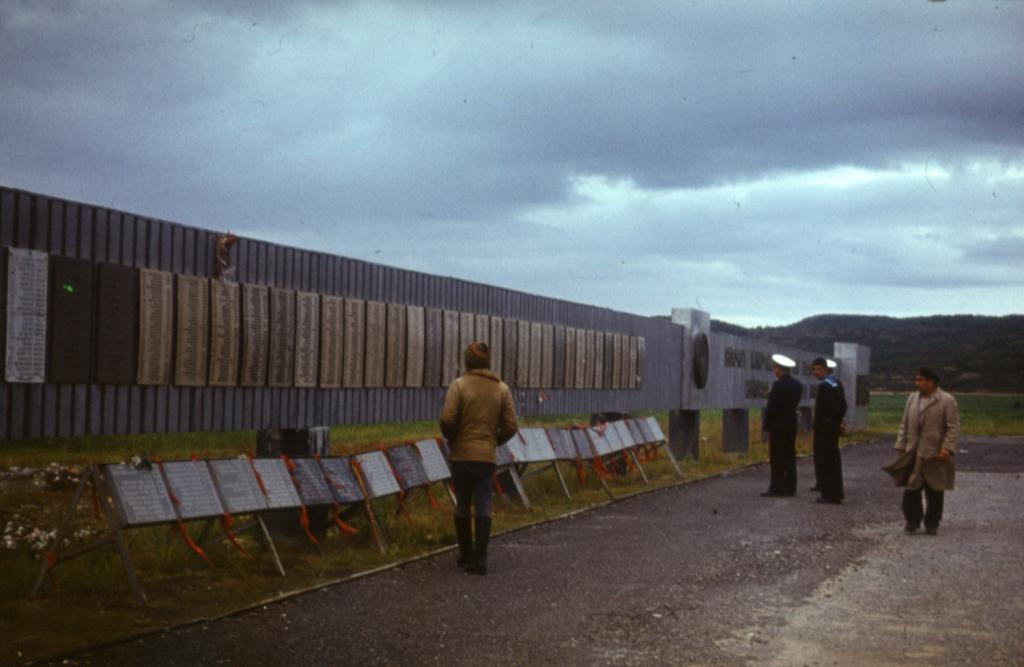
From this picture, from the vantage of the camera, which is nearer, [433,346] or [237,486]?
[237,486]

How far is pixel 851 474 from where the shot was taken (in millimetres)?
26438

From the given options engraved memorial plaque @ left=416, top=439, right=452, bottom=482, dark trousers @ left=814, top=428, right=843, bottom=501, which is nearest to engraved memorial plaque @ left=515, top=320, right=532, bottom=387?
dark trousers @ left=814, top=428, right=843, bottom=501

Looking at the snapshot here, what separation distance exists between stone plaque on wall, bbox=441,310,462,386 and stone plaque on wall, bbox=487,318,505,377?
128cm

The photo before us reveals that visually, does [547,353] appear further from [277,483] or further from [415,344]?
[277,483]

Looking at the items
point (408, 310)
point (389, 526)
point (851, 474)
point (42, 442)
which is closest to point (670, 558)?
point (389, 526)

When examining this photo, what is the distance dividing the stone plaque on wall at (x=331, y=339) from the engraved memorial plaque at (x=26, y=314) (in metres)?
4.38

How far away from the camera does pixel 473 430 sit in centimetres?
1255

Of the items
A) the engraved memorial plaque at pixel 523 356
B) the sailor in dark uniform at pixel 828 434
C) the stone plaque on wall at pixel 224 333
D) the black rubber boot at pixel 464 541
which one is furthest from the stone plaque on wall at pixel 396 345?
the sailor in dark uniform at pixel 828 434

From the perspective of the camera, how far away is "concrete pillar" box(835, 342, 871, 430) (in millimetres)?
54812

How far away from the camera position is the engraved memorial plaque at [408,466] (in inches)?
580

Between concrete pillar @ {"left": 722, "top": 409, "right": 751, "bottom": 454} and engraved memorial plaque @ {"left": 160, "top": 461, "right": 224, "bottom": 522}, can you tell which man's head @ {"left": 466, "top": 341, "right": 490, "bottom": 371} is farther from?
concrete pillar @ {"left": 722, "top": 409, "right": 751, "bottom": 454}

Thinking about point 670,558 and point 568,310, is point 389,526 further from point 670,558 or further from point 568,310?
point 568,310

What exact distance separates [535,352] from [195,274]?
937 cm

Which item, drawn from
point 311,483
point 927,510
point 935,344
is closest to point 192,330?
point 311,483
